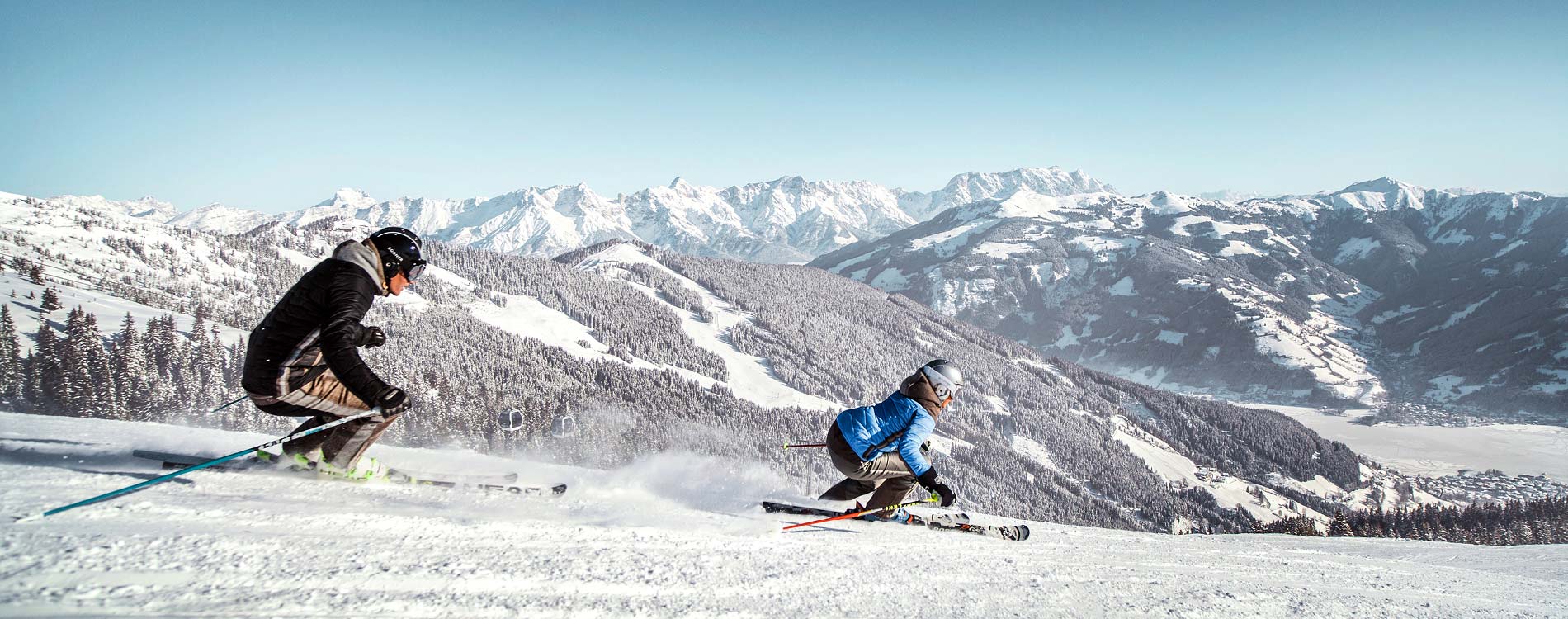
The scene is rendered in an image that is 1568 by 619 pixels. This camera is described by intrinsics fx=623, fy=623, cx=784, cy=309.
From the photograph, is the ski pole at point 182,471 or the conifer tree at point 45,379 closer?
the ski pole at point 182,471

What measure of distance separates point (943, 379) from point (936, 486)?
1.58m

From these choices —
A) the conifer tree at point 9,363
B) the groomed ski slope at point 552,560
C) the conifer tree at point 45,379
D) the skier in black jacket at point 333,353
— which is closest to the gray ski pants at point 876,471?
the groomed ski slope at point 552,560

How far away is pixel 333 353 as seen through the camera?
6379mm

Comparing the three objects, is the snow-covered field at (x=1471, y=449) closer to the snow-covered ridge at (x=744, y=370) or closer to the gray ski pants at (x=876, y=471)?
the snow-covered ridge at (x=744, y=370)

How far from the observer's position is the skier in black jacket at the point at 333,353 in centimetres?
647

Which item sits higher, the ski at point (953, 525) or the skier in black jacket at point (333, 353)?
the skier in black jacket at point (333, 353)

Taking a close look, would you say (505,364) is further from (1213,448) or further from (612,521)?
(1213,448)

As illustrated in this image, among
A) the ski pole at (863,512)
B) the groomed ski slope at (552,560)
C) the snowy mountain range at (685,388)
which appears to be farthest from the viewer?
the snowy mountain range at (685,388)

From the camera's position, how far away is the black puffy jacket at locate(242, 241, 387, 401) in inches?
252

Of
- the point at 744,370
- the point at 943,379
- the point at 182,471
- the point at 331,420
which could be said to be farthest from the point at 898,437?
the point at 744,370

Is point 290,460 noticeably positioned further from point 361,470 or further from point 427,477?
point 427,477

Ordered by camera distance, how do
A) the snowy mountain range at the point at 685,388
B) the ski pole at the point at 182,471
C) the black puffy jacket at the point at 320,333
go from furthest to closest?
1. the snowy mountain range at the point at 685,388
2. the black puffy jacket at the point at 320,333
3. the ski pole at the point at 182,471

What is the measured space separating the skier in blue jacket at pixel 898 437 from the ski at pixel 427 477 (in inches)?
160

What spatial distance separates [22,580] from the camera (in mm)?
3506
